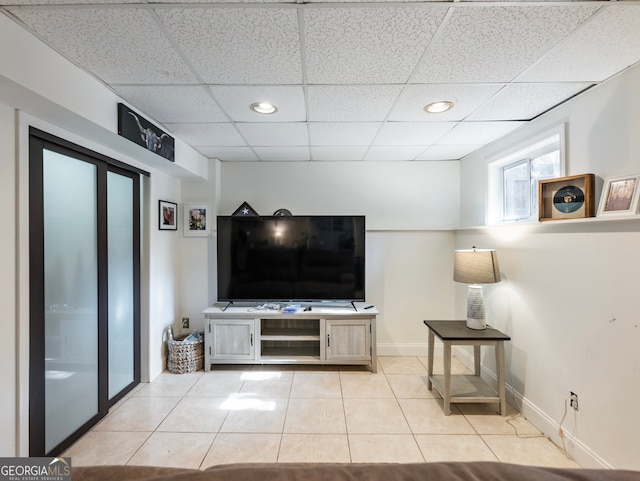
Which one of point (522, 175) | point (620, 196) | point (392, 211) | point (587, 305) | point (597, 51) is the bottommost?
point (587, 305)

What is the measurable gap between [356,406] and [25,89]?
2.95 metres

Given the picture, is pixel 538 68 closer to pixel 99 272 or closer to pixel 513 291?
pixel 513 291

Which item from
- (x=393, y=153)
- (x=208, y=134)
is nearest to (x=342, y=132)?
(x=393, y=153)

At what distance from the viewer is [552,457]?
6.32 feet

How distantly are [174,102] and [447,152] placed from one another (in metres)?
2.71

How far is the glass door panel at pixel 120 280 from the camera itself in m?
2.50

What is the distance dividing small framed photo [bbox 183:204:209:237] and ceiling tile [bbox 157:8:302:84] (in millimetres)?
1957

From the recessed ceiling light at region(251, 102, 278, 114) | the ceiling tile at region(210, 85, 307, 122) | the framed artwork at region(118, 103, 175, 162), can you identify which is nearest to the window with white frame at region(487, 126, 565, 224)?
the ceiling tile at region(210, 85, 307, 122)

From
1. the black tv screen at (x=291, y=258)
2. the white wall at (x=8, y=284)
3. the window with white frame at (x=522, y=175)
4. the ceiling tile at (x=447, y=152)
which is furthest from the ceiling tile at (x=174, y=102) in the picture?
the window with white frame at (x=522, y=175)

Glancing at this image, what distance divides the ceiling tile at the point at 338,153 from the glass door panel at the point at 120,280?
184 cm

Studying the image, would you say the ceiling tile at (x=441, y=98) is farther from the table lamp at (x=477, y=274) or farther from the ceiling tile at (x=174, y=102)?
the ceiling tile at (x=174, y=102)

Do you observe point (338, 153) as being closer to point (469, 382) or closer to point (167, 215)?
point (167, 215)

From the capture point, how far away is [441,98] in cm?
202

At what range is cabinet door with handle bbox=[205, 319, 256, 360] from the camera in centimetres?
319
